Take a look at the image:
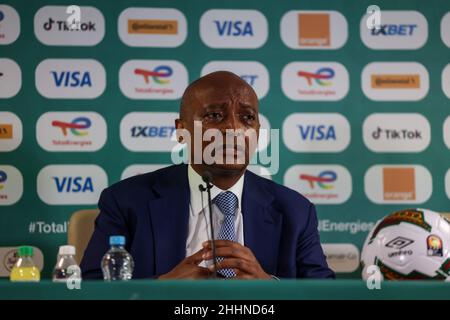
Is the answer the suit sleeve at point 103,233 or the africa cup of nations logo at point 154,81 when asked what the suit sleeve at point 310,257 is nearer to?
the suit sleeve at point 103,233

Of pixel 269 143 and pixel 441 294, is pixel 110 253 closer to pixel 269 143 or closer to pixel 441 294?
pixel 441 294

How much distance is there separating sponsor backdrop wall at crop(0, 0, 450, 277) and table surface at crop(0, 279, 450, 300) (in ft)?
9.15

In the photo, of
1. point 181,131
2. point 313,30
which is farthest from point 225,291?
point 313,30

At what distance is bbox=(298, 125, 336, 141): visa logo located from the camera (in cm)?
439

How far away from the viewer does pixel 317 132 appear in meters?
4.40

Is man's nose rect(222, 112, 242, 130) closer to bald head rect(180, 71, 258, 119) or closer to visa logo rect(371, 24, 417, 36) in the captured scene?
bald head rect(180, 71, 258, 119)

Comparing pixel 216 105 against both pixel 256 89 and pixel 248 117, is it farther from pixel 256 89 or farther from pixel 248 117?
pixel 256 89

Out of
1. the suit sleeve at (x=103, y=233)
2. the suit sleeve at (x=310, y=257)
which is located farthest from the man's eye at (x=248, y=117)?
the suit sleeve at (x=103, y=233)

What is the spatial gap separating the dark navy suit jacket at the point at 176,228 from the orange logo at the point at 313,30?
153 cm

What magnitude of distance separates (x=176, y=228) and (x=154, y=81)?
1.57 metres

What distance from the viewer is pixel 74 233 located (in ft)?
11.1

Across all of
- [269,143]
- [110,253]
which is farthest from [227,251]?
[269,143]

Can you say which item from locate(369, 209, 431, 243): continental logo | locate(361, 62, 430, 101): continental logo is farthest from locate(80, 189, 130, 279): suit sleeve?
locate(361, 62, 430, 101): continental logo

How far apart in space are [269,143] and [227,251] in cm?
189
